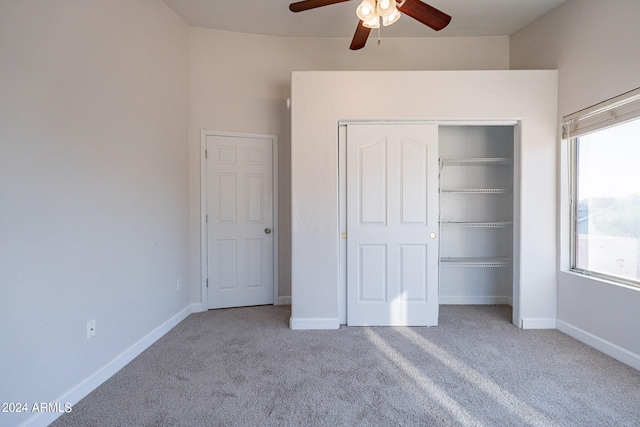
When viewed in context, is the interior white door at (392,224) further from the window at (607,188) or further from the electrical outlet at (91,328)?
the electrical outlet at (91,328)

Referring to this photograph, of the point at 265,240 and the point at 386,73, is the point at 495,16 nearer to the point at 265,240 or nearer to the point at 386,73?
the point at 386,73

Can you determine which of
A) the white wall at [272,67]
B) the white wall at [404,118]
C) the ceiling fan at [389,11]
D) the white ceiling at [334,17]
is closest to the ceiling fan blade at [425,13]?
the ceiling fan at [389,11]

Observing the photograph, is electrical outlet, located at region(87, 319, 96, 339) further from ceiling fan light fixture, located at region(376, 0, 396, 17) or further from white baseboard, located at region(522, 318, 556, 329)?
white baseboard, located at region(522, 318, 556, 329)

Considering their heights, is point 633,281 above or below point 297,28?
below

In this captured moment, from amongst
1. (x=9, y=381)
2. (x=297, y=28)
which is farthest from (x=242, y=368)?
(x=297, y=28)

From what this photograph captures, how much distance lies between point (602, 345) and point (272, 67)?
163 inches

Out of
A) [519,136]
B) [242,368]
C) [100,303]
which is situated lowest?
[242,368]

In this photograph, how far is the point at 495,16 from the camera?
129 inches

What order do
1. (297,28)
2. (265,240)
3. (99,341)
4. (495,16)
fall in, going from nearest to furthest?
→ (99,341), (495,16), (297,28), (265,240)

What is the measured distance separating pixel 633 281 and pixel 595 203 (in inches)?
26.8

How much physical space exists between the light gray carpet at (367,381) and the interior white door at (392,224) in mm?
246

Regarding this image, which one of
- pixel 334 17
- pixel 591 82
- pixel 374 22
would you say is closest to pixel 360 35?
pixel 374 22

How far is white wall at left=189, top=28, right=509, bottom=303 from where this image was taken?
3525 millimetres

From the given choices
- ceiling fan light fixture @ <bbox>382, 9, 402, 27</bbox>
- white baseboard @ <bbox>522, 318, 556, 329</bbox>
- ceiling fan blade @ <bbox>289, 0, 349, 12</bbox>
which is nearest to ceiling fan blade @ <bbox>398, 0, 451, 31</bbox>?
ceiling fan light fixture @ <bbox>382, 9, 402, 27</bbox>
